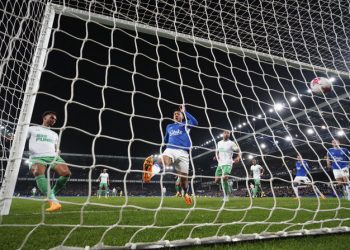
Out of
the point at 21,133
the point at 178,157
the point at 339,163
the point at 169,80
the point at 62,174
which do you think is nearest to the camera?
the point at 21,133

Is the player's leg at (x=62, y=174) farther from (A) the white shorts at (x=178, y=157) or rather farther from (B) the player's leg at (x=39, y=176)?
(A) the white shorts at (x=178, y=157)

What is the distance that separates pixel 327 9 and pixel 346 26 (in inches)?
21.0

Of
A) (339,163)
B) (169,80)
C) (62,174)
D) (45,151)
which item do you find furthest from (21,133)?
(339,163)

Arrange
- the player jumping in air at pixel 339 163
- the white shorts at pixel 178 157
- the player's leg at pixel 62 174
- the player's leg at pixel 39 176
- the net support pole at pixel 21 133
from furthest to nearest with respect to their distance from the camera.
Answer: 1. the player jumping in air at pixel 339 163
2. the white shorts at pixel 178 157
3. the player's leg at pixel 62 174
4. the player's leg at pixel 39 176
5. the net support pole at pixel 21 133

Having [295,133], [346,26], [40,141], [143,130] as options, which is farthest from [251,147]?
[40,141]

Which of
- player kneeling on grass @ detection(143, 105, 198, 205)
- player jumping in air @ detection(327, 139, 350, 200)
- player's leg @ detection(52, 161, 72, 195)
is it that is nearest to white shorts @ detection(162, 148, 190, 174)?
player kneeling on grass @ detection(143, 105, 198, 205)

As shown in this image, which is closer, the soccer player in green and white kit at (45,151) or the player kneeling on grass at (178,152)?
the soccer player in green and white kit at (45,151)

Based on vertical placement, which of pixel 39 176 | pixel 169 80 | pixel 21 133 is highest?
pixel 169 80

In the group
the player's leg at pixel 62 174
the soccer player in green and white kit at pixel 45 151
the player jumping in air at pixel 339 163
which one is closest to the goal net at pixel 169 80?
the soccer player in green and white kit at pixel 45 151

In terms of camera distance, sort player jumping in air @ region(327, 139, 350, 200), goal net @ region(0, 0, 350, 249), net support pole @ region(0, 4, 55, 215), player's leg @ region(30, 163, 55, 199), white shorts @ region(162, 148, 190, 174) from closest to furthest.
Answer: goal net @ region(0, 0, 350, 249)
net support pole @ region(0, 4, 55, 215)
player's leg @ region(30, 163, 55, 199)
white shorts @ region(162, 148, 190, 174)
player jumping in air @ region(327, 139, 350, 200)

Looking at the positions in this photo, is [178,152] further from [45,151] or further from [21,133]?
[21,133]

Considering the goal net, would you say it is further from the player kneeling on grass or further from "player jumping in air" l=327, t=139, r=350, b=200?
"player jumping in air" l=327, t=139, r=350, b=200

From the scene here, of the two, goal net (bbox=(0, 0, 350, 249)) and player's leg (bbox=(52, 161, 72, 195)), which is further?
player's leg (bbox=(52, 161, 72, 195))

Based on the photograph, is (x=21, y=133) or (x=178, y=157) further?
(x=178, y=157)
